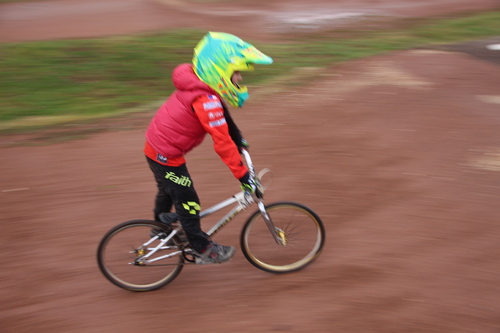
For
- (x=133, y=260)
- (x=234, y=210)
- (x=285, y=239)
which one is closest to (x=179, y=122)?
(x=234, y=210)

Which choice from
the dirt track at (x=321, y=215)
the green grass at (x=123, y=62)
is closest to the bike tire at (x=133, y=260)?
the dirt track at (x=321, y=215)

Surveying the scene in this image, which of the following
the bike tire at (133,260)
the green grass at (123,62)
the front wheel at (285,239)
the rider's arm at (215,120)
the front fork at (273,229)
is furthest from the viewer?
the green grass at (123,62)

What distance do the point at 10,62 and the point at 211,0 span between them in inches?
317

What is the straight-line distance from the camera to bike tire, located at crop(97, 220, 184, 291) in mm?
4012

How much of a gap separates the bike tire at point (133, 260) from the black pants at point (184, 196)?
0.18 meters

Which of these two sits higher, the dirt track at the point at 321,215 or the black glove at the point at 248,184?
the black glove at the point at 248,184

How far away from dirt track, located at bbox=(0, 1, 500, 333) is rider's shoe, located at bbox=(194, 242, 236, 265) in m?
0.22

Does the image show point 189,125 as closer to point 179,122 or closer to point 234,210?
point 179,122

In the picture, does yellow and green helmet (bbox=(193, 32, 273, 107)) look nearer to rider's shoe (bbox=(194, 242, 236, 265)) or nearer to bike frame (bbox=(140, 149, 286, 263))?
bike frame (bbox=(140, 149, 286, 263))

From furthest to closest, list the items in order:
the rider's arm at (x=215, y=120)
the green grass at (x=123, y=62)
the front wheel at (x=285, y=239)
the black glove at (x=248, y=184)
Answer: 1. the green grass at (x=123, y=62)
2. the front wheel at (x=285, y=239)
3. the black glove at (x=248, y=184)
4. the rider's arm at (x=215, y=120)

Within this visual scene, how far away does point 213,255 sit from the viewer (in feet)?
13.8

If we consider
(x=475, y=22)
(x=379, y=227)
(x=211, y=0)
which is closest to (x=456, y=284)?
(x=379, y=227)

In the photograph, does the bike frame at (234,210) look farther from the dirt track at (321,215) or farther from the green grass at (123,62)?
the green grass at (123,62)

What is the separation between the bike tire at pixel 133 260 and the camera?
158 inches
